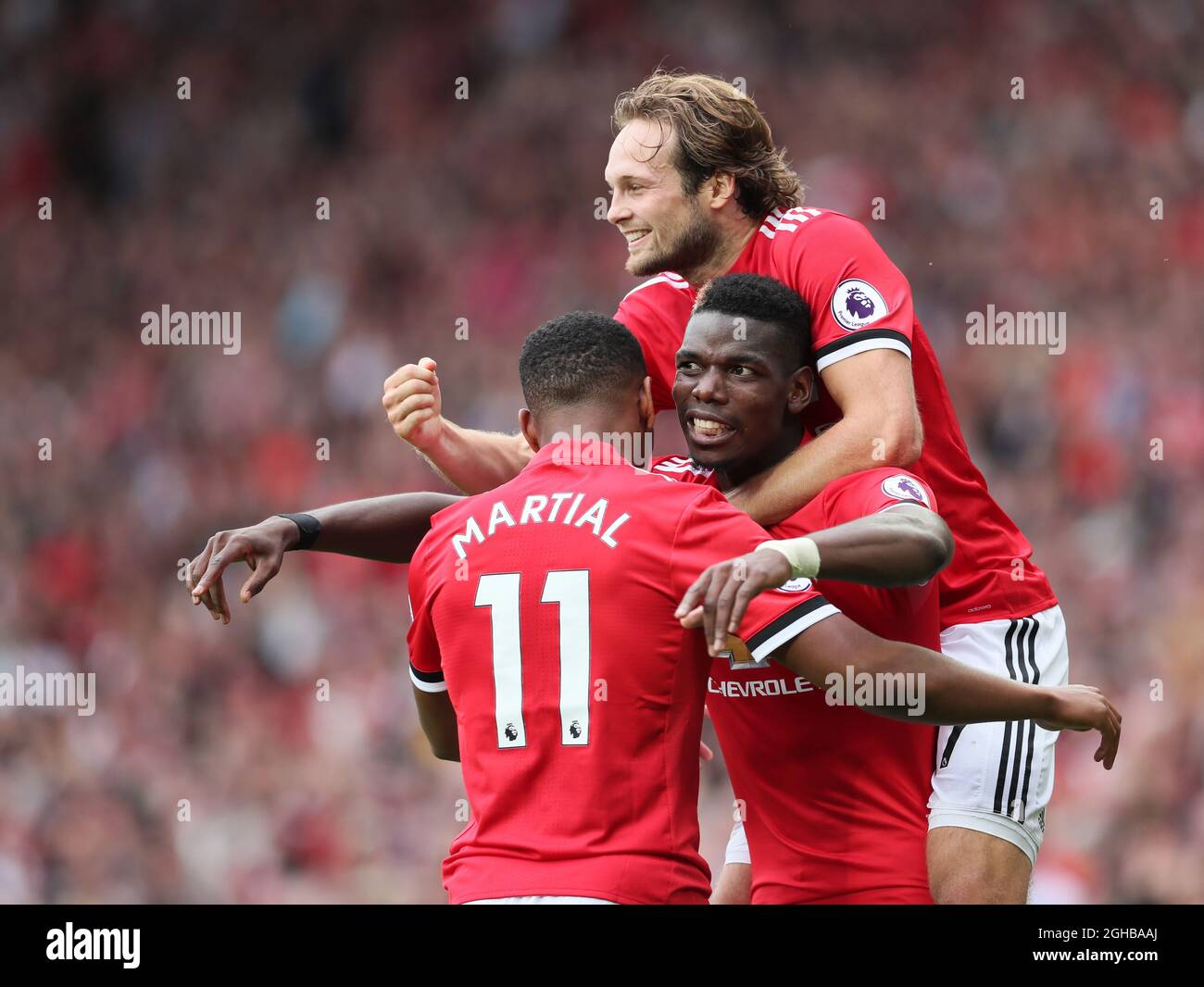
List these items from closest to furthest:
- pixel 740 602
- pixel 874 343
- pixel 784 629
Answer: pixel 740 602
pixel 784 629
pixel 874 343

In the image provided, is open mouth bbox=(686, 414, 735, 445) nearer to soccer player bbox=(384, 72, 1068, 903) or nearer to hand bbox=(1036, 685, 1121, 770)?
soccer player bbox=(384, 72, 1068, 903)

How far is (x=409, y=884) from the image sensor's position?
29.4 ft

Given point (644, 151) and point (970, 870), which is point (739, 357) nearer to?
point (644, 151)

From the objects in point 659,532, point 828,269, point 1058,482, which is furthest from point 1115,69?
point 659,532

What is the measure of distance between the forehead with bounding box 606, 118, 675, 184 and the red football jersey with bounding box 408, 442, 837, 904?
5.08 ft

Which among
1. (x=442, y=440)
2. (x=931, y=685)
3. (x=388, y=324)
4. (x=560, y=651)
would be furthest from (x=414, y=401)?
(x=388, y=324)

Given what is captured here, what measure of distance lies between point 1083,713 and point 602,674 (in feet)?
3.47

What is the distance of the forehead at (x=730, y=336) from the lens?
3936mm

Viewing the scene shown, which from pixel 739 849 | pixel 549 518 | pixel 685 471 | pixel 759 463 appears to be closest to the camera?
pixel 549 518

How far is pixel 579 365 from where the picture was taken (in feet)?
11.9

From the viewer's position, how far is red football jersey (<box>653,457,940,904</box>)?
3.86 metres

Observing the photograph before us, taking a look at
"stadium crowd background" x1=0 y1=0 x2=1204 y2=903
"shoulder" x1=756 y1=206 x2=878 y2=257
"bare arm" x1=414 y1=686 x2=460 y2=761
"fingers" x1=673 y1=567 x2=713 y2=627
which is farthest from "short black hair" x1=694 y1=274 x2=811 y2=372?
"stadium crowd background" x1=0 y1=0 x2=1204 y2=903

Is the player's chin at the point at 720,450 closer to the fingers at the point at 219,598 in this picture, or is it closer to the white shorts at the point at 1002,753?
the white shorts at the point at 1002,753

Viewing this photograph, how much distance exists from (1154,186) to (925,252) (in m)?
1.63
